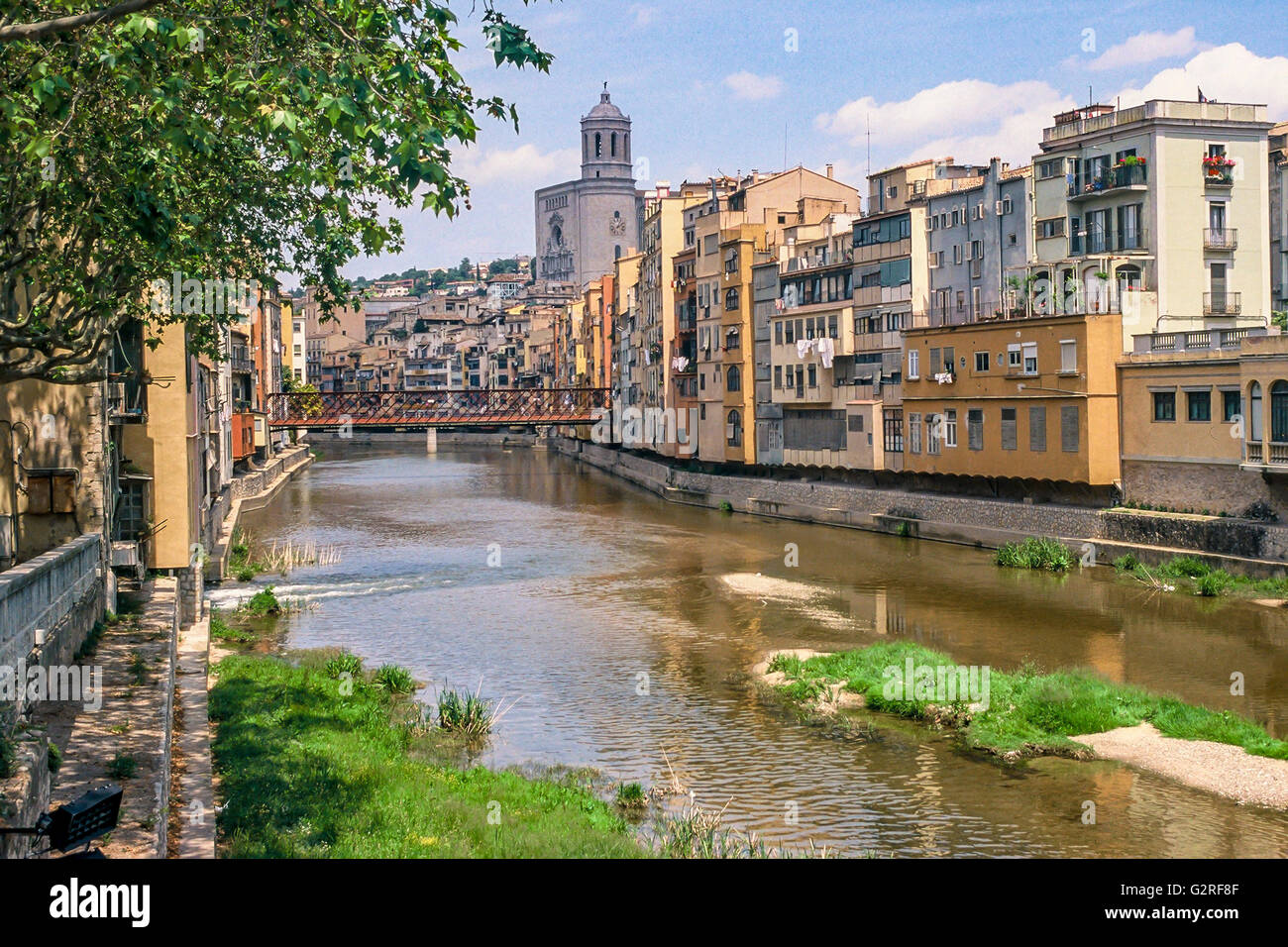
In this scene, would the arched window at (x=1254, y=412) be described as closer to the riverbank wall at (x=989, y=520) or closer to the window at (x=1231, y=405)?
the window at (x=1231, y=405)

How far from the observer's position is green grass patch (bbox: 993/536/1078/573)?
134 feet

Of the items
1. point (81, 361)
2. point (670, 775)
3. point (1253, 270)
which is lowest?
point (670, 775)

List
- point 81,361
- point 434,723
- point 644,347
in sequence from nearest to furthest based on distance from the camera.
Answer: point 81,361 → point 434,723 → point 644,347

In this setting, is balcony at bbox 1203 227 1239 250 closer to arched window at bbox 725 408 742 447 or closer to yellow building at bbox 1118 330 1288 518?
yellow building at bbox 1118 330 1288 518

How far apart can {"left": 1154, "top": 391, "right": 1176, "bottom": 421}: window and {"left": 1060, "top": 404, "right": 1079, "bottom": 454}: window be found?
265 cm

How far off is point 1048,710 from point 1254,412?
60.1ft

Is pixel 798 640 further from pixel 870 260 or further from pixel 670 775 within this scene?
pixel 870 260

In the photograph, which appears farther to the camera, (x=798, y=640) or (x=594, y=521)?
(x=594, y=521)

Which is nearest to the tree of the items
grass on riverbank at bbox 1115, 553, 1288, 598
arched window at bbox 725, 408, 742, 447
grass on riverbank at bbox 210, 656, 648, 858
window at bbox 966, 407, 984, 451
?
grass on riverbank at bbox 210, 656, 648, 858

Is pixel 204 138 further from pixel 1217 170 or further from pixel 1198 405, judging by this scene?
pixel 1217 170
